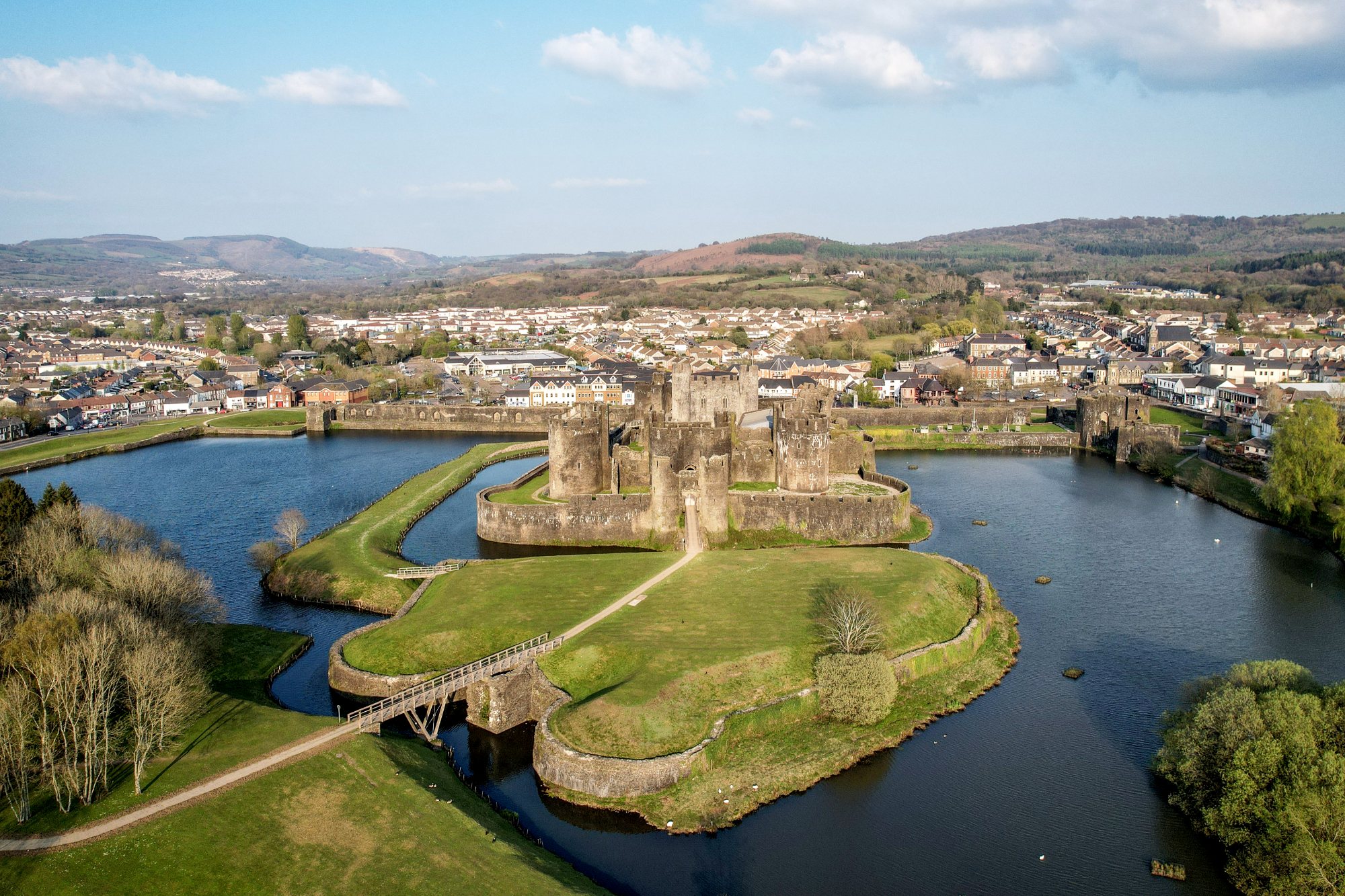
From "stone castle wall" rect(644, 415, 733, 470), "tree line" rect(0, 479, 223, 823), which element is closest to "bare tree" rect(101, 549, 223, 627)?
"tree line" rect(0, 479, 223, 823)

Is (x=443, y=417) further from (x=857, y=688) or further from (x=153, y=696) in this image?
(x=857, y=688)

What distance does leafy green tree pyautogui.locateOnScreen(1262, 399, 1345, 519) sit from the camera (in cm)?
4853

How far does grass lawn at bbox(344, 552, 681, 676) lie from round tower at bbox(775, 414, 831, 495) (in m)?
9.62

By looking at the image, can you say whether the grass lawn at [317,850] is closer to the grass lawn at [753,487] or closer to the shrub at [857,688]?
the shrub at [857,688]

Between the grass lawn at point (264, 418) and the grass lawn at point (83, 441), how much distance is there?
3255 millimetres

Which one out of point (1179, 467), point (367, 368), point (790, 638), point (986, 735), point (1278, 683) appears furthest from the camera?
point (367, 368)

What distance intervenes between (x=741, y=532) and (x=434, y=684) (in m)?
20.4

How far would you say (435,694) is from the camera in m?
27.8

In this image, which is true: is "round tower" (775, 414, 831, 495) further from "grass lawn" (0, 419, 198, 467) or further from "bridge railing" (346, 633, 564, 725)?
"grass lawn" (0, 419, 198, 467)

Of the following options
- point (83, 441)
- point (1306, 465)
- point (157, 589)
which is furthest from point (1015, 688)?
point (83, 441)

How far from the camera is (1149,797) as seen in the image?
79.7ft

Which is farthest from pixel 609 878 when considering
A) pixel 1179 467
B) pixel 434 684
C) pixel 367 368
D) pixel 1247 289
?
pixel 1247 289

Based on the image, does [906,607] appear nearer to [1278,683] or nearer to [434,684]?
[1278,683]

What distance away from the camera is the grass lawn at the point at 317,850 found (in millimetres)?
18953
